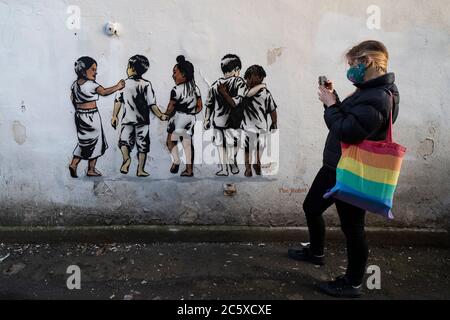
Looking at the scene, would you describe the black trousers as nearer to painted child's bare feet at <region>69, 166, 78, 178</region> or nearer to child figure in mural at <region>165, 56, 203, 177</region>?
child figure in mural at <region>165, 56, 203, 177</region>

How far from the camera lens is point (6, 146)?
3883 millimetres

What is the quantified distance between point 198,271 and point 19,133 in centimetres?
210

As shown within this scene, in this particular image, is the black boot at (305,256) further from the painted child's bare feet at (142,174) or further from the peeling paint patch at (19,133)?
the peeling paint patch at (19,133)

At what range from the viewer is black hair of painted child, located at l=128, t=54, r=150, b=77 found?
12.4ft

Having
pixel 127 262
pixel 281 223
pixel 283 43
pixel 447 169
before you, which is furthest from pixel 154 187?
pixel 447 169

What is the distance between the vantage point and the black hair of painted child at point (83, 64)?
149 inches

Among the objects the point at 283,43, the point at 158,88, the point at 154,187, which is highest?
the point at 283,43

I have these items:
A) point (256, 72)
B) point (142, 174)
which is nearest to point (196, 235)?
point (142, 174)

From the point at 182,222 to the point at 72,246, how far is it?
3.49 feet

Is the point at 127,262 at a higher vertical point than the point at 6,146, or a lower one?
lower

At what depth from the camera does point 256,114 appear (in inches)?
155

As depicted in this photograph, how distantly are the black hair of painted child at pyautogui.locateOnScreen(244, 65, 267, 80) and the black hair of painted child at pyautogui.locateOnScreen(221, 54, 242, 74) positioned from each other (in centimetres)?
9

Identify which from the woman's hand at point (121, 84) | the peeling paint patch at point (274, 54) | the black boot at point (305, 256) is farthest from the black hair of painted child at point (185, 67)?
the black boot at point (305, 256)

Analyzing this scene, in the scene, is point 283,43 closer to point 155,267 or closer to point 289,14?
point 289,14
